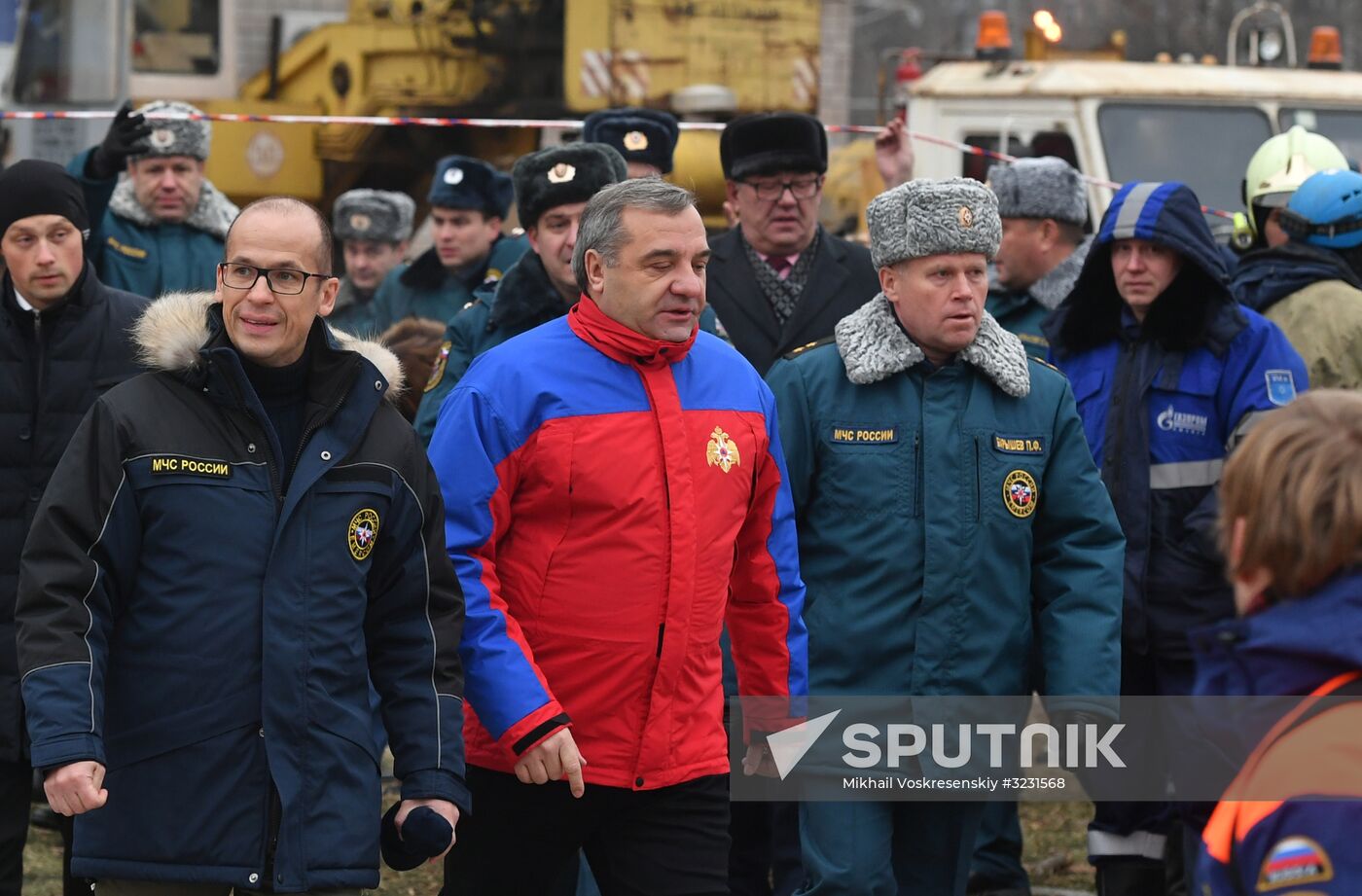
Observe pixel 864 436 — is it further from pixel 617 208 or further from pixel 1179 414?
pixel 1179 414

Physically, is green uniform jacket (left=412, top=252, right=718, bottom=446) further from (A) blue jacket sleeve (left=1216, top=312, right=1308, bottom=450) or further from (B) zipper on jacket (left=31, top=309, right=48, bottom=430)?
(A) blue jacket sleeve (left=1216, top=312, right=1308, bottom=450)

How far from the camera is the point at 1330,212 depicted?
6.43 m

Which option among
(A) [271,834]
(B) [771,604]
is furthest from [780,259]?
(A) [271,834]

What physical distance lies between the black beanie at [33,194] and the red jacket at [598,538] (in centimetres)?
181

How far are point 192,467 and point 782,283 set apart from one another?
9.74ft

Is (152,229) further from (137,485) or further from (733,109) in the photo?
(733,109)

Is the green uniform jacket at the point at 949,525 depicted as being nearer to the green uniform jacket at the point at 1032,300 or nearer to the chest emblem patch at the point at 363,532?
the chest emblem patch at the point at 363,532

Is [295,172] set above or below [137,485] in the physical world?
above

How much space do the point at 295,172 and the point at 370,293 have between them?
3.21 metres

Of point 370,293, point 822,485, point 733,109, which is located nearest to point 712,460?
point 822,485

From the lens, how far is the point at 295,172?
43.0 feet

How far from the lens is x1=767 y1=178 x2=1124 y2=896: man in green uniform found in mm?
4934

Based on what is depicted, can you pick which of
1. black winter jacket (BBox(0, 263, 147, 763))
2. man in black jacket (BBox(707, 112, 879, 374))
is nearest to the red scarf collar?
black winter jacket (BBox(0, 263, 147, 763))

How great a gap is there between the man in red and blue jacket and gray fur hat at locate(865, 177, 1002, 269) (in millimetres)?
777
